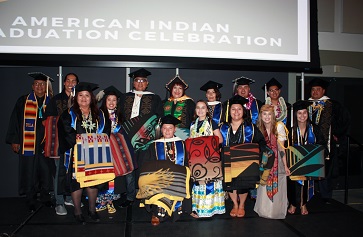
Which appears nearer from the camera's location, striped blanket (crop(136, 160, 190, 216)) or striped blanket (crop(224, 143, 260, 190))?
striped blanket (crop(136, 160, 190, 216))

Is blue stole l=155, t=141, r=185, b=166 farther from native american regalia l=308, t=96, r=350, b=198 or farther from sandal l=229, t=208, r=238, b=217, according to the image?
native american regalia l=308, t=96, r=350, b=198

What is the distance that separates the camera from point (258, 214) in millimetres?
3252

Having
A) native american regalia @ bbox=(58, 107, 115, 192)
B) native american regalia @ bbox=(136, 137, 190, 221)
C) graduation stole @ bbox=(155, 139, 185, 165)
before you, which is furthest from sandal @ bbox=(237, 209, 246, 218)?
native american regalia @ bbox=(58, 107, 115, 192)

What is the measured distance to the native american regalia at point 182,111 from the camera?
135 inches

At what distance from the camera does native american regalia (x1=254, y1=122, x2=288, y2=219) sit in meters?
3.13

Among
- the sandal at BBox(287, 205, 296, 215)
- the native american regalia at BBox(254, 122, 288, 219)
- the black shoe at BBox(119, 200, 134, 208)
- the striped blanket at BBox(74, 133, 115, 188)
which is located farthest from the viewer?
the black shoe at BBox(119, 200, 134, 208)

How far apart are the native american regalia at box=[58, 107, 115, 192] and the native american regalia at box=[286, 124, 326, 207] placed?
6.48 ft

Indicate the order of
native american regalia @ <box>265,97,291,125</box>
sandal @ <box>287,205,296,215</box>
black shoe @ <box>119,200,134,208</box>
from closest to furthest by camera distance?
sandal @ <box>287,205,296,215</box> < black shoe @ <box>119,200,134,208</box> < native american regalia @ <box>265,97,291,125</box>

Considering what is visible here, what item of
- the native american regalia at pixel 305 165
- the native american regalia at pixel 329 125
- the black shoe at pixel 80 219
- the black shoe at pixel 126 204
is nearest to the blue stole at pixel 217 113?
the native american regalia at pixel 305 165

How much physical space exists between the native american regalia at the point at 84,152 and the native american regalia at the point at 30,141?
0.73m

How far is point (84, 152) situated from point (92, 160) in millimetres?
110

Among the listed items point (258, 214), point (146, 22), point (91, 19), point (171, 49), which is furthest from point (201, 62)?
point (258, 214)

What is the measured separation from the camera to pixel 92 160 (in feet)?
9.36

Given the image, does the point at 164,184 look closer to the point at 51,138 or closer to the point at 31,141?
the point at 51,138
